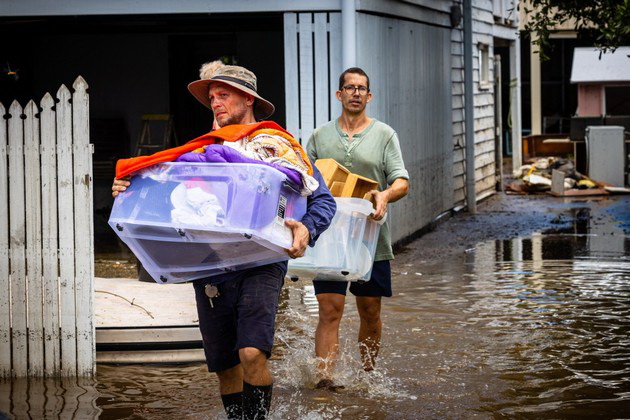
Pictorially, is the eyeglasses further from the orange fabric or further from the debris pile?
the debris pile

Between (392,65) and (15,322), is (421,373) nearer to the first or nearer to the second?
(15,322)

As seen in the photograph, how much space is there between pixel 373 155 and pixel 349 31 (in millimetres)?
4788

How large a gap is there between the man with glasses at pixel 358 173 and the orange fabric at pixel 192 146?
1535 mm

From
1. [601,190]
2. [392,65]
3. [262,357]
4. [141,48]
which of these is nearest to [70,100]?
[262,357]

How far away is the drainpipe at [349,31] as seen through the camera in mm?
11648

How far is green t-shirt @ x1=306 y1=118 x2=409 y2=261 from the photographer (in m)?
7.09

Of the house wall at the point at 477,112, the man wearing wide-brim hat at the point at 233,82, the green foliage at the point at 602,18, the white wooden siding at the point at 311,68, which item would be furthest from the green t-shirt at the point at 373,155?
the house wall at the point at 477,112

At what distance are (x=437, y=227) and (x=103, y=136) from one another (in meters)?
5.27

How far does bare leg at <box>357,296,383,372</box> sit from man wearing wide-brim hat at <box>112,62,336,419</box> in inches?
59.3

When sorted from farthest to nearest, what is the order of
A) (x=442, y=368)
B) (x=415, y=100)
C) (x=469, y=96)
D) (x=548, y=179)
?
(x=548, y=179) < (x=469, y=96) < (x=415, y=100) < (x=442, y=368)

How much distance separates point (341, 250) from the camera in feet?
21.5

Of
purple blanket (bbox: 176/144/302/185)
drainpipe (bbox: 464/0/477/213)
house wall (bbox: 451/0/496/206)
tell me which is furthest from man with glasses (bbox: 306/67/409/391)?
drainpipe (bbox: 464/0/477/213)

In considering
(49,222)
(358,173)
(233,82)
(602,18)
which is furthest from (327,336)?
(602,18)

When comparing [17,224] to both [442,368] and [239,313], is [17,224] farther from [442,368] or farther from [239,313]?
[442,368]
